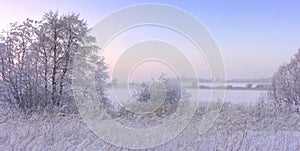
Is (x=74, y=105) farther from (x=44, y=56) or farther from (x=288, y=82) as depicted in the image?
(x=288, y=82)

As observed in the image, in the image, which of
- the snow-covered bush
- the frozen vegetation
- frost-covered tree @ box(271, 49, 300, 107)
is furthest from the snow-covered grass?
frost-covered tree @ box(271, 49, 300, 107)

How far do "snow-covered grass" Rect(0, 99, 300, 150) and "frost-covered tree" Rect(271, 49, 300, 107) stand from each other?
6.84m

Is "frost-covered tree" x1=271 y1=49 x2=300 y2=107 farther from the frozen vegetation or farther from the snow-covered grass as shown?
the snow-covered grass

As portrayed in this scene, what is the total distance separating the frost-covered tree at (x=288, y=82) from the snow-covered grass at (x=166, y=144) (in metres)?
6.84

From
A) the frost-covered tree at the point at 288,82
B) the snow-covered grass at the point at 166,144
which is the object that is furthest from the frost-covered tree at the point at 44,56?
the frost-covered tree at the point at 288,82

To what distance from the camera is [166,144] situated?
16.7ft

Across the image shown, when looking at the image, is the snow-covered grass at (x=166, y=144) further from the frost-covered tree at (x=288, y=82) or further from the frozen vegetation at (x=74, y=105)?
the frost-covered tree at (x=288, y=82)

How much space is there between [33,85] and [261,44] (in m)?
9.88

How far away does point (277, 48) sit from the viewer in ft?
48.4

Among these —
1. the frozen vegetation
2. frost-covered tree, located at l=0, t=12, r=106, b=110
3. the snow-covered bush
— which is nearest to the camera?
the frozen vegetation

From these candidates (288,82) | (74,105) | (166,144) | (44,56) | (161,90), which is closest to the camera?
(166,144)

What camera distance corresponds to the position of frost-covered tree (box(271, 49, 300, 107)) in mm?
13406

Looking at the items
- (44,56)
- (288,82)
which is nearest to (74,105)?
(44,56)

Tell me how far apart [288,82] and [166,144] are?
10677 mm
